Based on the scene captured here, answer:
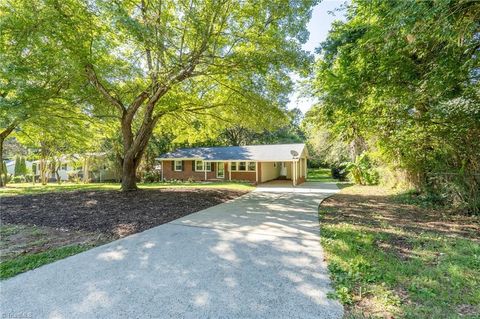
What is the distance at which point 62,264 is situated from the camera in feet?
13.5

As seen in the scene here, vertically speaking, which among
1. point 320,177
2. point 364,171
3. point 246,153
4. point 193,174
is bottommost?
point 320,177

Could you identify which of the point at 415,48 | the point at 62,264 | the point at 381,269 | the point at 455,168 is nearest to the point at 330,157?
the point at 455,168

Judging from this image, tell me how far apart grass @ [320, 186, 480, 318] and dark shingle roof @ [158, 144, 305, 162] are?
12416mm

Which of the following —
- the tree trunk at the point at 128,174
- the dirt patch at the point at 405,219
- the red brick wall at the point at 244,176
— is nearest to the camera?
the dirt patch at the point at 405,219

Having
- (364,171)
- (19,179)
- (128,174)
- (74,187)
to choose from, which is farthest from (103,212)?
(19,179)

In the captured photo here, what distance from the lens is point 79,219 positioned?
7.08 m

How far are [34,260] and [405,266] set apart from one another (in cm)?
628

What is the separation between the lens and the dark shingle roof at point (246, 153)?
63.7ft

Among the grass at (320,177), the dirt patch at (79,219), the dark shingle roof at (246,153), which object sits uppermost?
the dark shingle roof at (246,153)

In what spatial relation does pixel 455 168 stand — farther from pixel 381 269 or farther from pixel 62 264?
pixel 62 264

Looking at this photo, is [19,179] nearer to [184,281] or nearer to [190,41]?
[190,41]

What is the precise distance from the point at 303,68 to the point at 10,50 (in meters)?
9.78

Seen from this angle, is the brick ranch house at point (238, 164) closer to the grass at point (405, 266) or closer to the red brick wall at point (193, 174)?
the red brick wall at point (193, 174)

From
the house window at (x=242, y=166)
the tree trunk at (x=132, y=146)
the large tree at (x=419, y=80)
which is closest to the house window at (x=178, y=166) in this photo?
the house window at (x=242, y=166)
